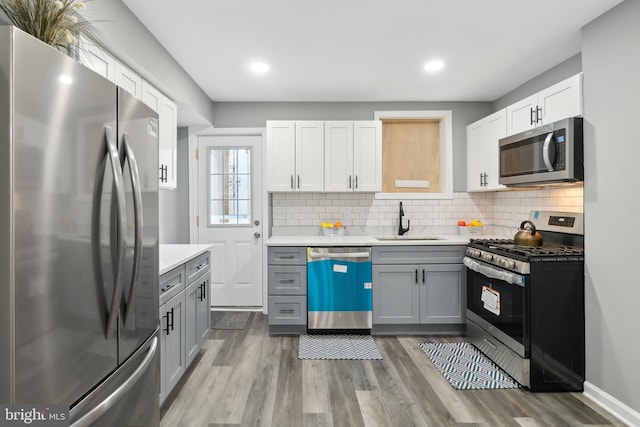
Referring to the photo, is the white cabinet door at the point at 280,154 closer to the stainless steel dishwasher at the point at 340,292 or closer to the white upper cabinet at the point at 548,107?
the stainless steel dishwasher at the point at 340,292

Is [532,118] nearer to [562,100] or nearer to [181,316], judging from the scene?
[562,100]

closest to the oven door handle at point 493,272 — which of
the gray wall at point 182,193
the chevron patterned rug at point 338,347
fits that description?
the chevron patterned rug at point 338,347

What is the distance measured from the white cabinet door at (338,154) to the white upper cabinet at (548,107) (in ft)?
5.13

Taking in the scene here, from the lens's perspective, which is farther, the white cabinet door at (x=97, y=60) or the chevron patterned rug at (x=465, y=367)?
the chevron patterned rug at (x=465, y=367)

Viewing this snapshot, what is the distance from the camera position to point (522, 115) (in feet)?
10.0

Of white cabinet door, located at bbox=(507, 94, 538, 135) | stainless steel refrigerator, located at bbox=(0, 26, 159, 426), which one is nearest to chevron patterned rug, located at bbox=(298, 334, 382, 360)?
stainless steel refrigerator, located at bbox=(0, 26, 159, 426)

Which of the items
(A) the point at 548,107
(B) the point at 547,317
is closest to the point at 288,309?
(B) the point at 547,317

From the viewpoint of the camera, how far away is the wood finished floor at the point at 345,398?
83.0 inches

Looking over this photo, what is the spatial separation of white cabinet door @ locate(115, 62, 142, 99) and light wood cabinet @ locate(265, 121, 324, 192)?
1.55 meters

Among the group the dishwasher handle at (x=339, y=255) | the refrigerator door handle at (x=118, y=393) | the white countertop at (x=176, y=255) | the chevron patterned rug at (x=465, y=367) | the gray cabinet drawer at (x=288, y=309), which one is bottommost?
the chevron patterned rug at (x=465, y=367)

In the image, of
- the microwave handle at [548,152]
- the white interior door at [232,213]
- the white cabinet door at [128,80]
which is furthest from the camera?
the white interior door at [232,213]

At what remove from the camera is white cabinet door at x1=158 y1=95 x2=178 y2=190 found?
2.83 m

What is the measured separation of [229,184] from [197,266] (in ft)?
5.56

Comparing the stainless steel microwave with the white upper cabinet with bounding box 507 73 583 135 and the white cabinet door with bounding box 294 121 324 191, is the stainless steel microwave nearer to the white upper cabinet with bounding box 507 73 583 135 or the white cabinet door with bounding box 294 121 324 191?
the white upper cabinet with bounding box 507 73 583 135
